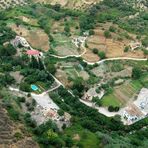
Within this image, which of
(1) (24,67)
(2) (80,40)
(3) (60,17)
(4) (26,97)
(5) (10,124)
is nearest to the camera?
(5) (10,124)

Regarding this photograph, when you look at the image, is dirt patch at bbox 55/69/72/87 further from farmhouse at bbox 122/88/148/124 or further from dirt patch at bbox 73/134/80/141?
dirt patch at bbox 73/134/80/141

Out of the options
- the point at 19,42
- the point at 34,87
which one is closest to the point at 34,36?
the point at 19,42

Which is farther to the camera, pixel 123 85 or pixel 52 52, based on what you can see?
pixel 52 52

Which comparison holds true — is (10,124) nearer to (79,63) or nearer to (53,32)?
(79,63)

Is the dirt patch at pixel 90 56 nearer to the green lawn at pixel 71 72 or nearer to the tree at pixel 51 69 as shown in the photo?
the green lawn at pixel 71 72

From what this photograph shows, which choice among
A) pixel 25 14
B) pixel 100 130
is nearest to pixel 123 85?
pixel 100 130

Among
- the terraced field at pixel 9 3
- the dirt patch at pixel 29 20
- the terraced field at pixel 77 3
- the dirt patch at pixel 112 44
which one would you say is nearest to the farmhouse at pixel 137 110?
the dirt patch at pixel 112 44

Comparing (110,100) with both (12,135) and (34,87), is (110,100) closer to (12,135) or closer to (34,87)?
(34,87)
